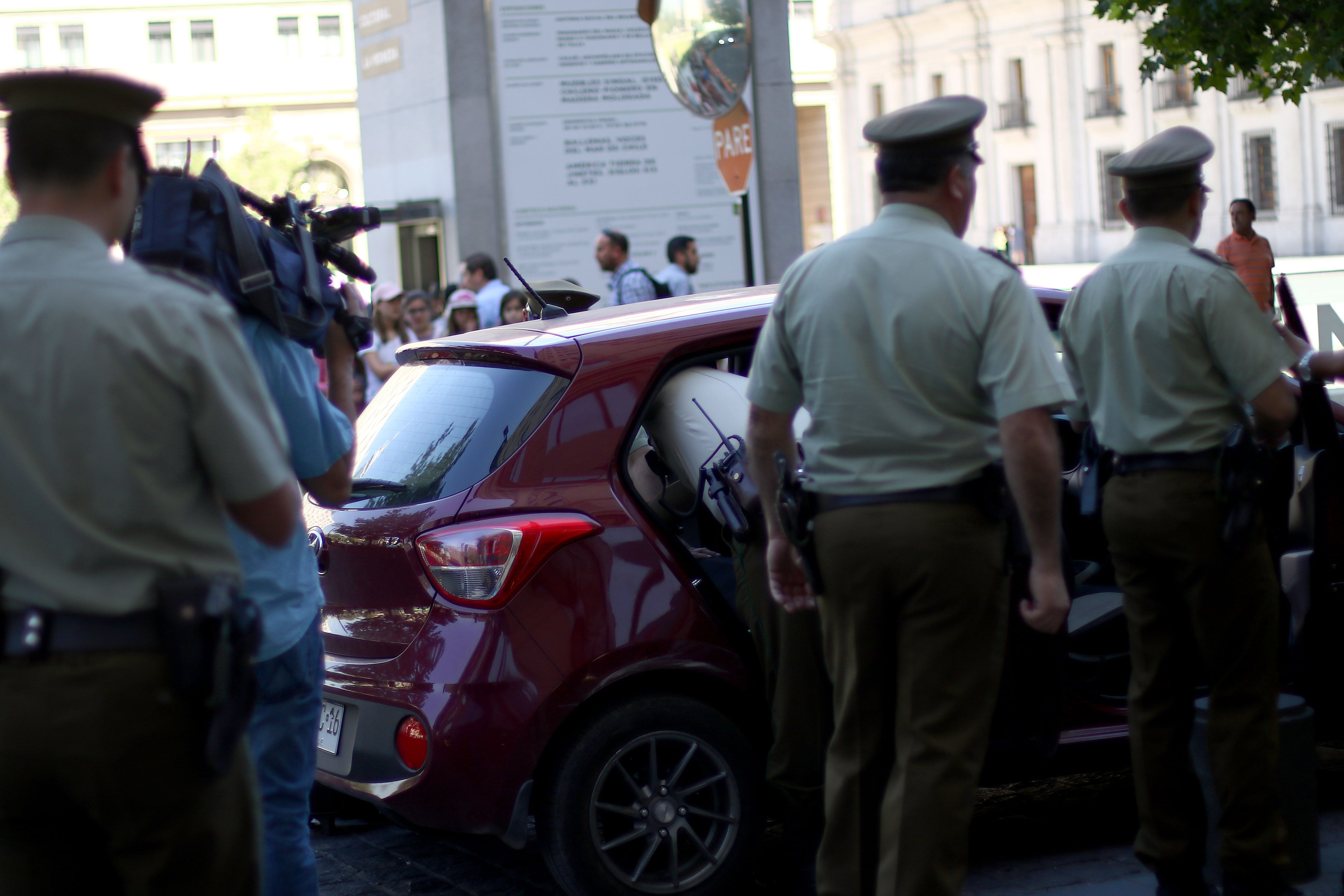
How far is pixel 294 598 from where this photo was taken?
315 cm

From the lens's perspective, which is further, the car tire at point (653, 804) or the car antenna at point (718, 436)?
the car antenna at point (718, 436)

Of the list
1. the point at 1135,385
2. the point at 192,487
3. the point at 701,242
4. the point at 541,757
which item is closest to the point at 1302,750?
the point at 1135,385

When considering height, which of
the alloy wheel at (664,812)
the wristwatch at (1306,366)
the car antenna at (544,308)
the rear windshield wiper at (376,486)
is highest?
the car antenna at (544,308)

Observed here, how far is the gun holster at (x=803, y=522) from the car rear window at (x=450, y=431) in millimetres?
879

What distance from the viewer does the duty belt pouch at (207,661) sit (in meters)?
2.19

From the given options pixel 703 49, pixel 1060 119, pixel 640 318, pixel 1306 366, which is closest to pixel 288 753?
pixel 640 318

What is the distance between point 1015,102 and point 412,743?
59997mm

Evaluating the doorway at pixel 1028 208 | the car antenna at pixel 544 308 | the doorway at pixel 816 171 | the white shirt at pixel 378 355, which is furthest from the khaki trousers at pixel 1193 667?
the doorway at pixel 816 171

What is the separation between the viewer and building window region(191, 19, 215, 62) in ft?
210

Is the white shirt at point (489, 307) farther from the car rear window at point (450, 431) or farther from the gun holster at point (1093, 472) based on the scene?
the gun holster at point (1093, 472)

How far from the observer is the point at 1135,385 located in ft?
12.8

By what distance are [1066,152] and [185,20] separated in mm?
35336

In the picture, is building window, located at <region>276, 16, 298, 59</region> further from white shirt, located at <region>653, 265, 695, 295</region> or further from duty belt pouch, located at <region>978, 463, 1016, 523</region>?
duty belt pouch, located at <region>978, 463, 1016, 523</region>

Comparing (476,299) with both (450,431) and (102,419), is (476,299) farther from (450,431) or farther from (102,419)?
(102,419)
